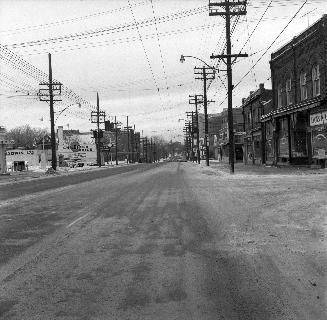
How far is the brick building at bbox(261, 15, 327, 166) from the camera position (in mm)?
27625

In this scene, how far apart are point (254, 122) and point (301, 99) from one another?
17127mm

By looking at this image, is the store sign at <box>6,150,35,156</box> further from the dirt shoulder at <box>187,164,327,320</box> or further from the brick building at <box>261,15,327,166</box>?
the dirt shoulder at <box>187,164,327,320</box>

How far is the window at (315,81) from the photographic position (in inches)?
1121

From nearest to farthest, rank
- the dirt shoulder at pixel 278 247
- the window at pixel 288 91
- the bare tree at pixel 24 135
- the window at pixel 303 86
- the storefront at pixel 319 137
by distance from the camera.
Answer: the dirt shoulder at pixel 278 247 → the storefront at pixel 319 137 → the window at pixel 303 86 → the window at pixel 288 91 → the bare tree at pixel 24 135

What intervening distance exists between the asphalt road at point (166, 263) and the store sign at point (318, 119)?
15.3 m

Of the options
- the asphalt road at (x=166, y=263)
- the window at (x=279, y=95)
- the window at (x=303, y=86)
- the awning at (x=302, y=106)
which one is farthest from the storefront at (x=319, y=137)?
the asphalt road at (x=166, y=263)

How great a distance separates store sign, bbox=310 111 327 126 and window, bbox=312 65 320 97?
4.51 feet

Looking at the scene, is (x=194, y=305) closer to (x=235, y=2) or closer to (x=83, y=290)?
(x=83, y=290)

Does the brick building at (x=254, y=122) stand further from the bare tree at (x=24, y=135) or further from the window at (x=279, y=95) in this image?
the bare tree at (x=24, y=135)

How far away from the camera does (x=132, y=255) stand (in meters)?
7.46

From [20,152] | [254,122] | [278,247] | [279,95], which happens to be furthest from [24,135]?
[278,247]

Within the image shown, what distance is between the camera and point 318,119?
2792cm

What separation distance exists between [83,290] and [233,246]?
10.7 feet

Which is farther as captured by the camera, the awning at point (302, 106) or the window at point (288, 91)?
the window at point (288, 91)
